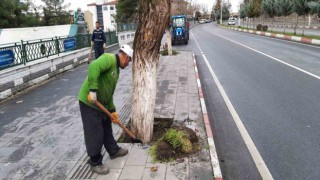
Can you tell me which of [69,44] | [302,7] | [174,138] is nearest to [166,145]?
[174,138]

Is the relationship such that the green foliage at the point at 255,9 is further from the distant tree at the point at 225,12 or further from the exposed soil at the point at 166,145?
the distant tree at the point at 225,12

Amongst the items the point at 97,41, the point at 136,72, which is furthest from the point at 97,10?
the point at 136,72


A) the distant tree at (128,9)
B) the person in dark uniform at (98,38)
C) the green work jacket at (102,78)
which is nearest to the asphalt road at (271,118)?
the green work jacket at (102,78)

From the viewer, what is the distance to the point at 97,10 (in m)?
112

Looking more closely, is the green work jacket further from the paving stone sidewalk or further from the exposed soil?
the exposed soil

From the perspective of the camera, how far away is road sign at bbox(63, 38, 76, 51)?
13.4 meters

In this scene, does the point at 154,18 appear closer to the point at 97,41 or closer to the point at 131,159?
the point at 131,159

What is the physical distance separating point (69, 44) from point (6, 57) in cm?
516

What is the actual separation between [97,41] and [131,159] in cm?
882

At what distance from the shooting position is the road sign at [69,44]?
13.4 m

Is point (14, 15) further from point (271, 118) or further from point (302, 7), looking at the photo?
point (271, 118)

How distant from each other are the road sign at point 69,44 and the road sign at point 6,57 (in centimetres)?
426

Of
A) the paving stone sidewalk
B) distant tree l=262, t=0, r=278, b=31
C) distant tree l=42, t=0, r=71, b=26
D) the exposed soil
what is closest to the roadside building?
distant tree l=42, t=0, r=71, b=26

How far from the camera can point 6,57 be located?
8.88 meters
